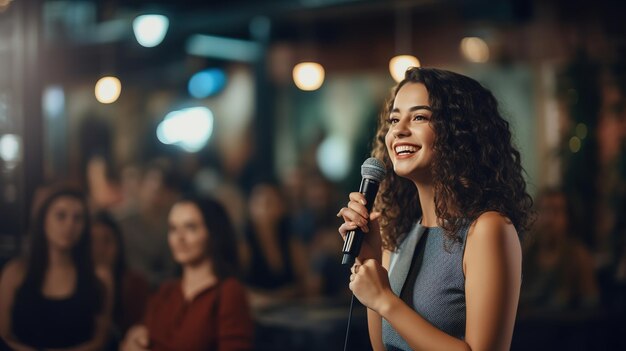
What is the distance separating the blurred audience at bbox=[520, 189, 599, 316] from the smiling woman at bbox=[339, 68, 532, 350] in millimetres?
3578

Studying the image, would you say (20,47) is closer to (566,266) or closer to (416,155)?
(416,155)

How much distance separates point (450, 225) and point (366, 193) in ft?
0.66

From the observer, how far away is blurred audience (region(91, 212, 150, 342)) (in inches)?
148

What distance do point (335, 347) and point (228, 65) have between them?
233 inches

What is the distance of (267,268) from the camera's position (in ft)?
20.1

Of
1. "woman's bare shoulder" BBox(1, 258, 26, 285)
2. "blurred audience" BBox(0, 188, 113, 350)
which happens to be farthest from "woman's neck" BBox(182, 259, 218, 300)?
"woman's bare shoulder" BBox(1, 258, 26, 285)

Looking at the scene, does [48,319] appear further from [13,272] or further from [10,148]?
[10,148]

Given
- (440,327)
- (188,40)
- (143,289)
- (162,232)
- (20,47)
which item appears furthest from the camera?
(188,40)

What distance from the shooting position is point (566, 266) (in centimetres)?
550

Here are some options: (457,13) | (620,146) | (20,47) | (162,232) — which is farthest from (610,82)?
(20,47)

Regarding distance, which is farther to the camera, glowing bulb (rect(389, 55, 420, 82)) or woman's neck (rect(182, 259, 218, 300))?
glowing bulb (rect(389, 55, 420, 82))

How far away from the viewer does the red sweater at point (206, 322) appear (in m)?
3.12

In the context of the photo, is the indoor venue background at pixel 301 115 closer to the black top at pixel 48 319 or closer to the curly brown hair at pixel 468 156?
the black top at pixel 48 319

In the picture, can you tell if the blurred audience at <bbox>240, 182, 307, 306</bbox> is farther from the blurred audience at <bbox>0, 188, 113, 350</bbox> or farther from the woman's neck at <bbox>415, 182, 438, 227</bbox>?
the woman's neck at <bbox>415, 182, 438, 227</bbox>
